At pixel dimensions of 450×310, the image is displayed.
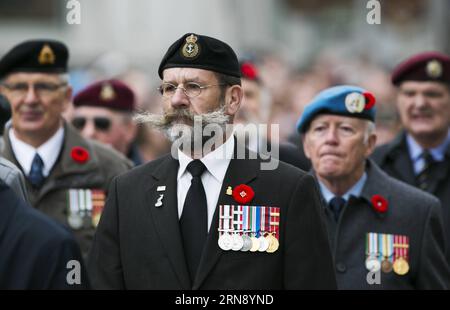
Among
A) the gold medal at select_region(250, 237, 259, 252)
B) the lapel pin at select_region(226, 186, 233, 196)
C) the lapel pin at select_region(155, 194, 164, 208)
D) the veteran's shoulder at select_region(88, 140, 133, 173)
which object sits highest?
the veteran's shoulder at select_region(88, 140, 133, 173)

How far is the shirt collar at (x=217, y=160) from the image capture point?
19.7 feet

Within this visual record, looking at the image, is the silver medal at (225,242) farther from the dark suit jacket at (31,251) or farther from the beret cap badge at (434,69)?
the beret cap badge at (434,69)

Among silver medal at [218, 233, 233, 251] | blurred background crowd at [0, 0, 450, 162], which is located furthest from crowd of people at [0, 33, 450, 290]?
blurred background crowd at [0, 0, 450, 162]

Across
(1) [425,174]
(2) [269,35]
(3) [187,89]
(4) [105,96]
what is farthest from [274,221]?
(2) [269,35]

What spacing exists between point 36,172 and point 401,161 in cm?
277

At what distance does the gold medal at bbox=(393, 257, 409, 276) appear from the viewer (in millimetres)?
7191

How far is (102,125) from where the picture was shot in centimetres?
1041

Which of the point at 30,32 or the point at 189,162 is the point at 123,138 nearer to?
the point at 189,162

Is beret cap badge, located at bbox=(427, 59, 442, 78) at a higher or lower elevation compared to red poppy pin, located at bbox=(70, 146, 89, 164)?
higher

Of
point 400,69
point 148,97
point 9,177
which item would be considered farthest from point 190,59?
point 148,97

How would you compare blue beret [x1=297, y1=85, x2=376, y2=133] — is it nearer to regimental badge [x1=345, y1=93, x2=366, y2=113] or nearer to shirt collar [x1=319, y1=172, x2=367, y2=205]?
regimental badge [x1=345, y1=93, x2=366, y2=113]

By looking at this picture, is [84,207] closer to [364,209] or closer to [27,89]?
[27,89]

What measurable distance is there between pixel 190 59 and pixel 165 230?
2.84 feet
